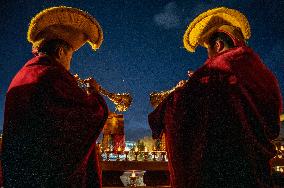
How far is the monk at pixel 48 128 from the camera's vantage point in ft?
10.3

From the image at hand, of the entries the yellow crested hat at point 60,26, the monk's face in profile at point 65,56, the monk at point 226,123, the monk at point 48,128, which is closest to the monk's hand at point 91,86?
the monk at point 48,128

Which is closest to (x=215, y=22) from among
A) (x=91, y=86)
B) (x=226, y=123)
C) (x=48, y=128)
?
(x=226, y=123)

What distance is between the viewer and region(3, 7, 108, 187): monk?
313 cm

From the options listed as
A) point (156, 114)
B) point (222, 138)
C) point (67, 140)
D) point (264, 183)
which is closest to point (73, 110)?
point (67, 140)

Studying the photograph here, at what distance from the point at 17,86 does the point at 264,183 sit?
10.0 feet

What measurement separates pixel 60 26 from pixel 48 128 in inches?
60.9

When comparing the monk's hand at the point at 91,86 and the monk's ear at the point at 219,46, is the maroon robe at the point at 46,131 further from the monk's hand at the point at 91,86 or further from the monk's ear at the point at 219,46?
the monk's ear at the point at 219,46

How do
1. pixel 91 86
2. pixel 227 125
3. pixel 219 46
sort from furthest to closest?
pixel 91 86 → pixel 219 46 → pixel 227 125

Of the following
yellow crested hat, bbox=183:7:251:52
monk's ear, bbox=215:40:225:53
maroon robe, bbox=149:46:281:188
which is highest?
yellow crested hat, bbox=183:7:251:52

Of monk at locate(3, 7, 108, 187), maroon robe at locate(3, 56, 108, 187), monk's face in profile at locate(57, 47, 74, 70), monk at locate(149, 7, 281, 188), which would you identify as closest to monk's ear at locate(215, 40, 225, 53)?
monk at locate(149, 7, 281, 188)

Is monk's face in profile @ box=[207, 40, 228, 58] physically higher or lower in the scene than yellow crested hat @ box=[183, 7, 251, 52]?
lower

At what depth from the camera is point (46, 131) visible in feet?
10.4

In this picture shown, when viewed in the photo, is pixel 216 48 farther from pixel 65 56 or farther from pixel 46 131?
→ pixel 46 131

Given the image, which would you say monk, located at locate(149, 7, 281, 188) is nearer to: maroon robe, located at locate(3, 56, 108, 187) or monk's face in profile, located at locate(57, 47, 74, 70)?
maroon robe, located at locate(3, 56, 108, 187)
